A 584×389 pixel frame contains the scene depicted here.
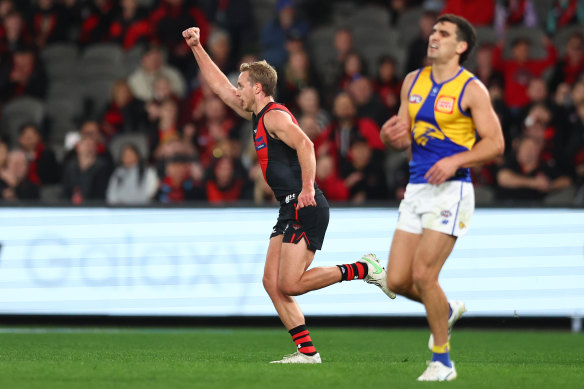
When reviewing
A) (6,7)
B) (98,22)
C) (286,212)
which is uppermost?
(6,7)

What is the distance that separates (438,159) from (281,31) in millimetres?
10352

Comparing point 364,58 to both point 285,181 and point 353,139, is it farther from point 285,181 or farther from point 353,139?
point 285,181

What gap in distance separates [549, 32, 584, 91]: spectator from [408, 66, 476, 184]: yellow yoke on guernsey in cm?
867

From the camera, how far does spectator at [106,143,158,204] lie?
14062mm

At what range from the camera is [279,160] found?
8359 millimetres

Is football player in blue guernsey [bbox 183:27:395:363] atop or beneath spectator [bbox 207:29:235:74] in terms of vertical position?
beneath

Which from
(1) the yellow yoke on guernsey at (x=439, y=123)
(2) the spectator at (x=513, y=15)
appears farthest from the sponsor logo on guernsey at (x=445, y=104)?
(2) the spectator at (x=513, y=15)

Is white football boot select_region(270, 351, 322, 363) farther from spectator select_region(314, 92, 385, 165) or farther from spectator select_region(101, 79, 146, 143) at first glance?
spectator select_region(101, 79, 146, 143)

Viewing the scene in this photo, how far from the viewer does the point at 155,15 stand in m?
18.2

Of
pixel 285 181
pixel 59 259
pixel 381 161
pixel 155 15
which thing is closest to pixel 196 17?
pixel 155 15

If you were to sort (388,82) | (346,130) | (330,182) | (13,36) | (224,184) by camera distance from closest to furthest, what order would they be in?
(330,182) → (224,184) → (346,130) → (388,82) → (13,36)

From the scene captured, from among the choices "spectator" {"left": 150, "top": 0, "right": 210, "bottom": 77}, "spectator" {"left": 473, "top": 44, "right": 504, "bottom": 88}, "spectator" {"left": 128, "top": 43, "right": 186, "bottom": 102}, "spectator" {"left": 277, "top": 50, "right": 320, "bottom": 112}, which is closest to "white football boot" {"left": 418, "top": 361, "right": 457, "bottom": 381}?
"spectator" {"left": 473, "top": 44, "right": 504, "bottom": 88}

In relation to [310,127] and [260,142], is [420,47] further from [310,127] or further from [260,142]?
[260,142]

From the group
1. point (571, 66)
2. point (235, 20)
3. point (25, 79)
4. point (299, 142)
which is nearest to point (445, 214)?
point (299, 142)
